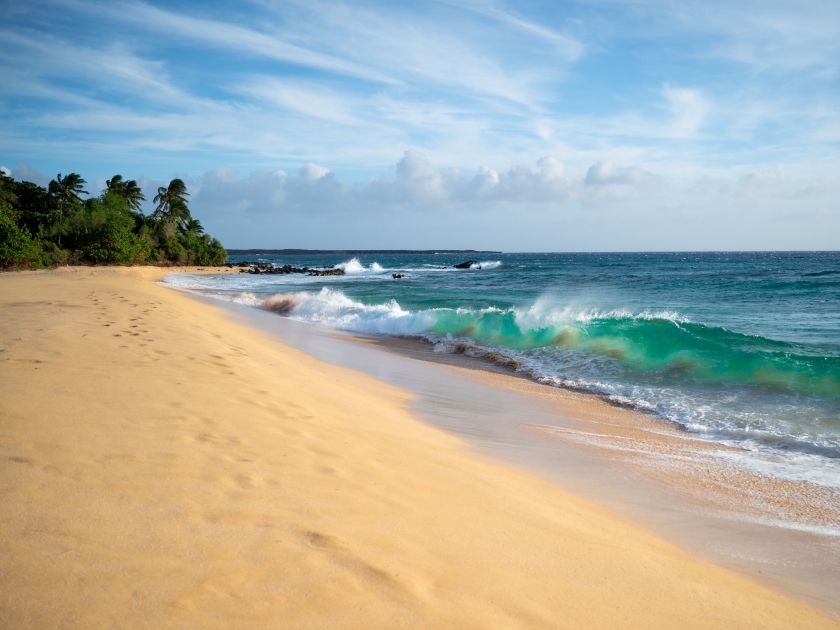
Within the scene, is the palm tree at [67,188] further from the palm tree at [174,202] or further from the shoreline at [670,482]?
the shoreline at [670,482]

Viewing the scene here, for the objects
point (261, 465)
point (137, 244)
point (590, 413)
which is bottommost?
point (590, 413)

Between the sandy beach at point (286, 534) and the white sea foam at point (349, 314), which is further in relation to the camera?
the white sea foam at point (349, 314)

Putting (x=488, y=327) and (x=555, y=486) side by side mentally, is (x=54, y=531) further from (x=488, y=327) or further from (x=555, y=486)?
(x=488, y=327)

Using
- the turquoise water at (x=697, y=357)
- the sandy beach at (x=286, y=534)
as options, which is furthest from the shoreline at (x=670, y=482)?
the turquoise water at (x=697, y=357)

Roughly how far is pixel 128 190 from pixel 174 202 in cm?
497

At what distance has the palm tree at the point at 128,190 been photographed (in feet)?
199

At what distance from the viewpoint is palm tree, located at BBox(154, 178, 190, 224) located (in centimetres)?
6362

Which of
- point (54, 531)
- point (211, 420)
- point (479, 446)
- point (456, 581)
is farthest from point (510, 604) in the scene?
point (479, 446)

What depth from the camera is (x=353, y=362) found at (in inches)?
424

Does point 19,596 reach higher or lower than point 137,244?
lower

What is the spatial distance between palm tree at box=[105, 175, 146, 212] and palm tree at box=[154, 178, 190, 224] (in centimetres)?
217

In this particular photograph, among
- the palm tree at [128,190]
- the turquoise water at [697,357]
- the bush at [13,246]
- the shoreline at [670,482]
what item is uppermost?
the palm tree at [128,190]

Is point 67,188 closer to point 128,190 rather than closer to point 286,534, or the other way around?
point 128,190

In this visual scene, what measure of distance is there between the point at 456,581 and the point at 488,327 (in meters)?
13.2
